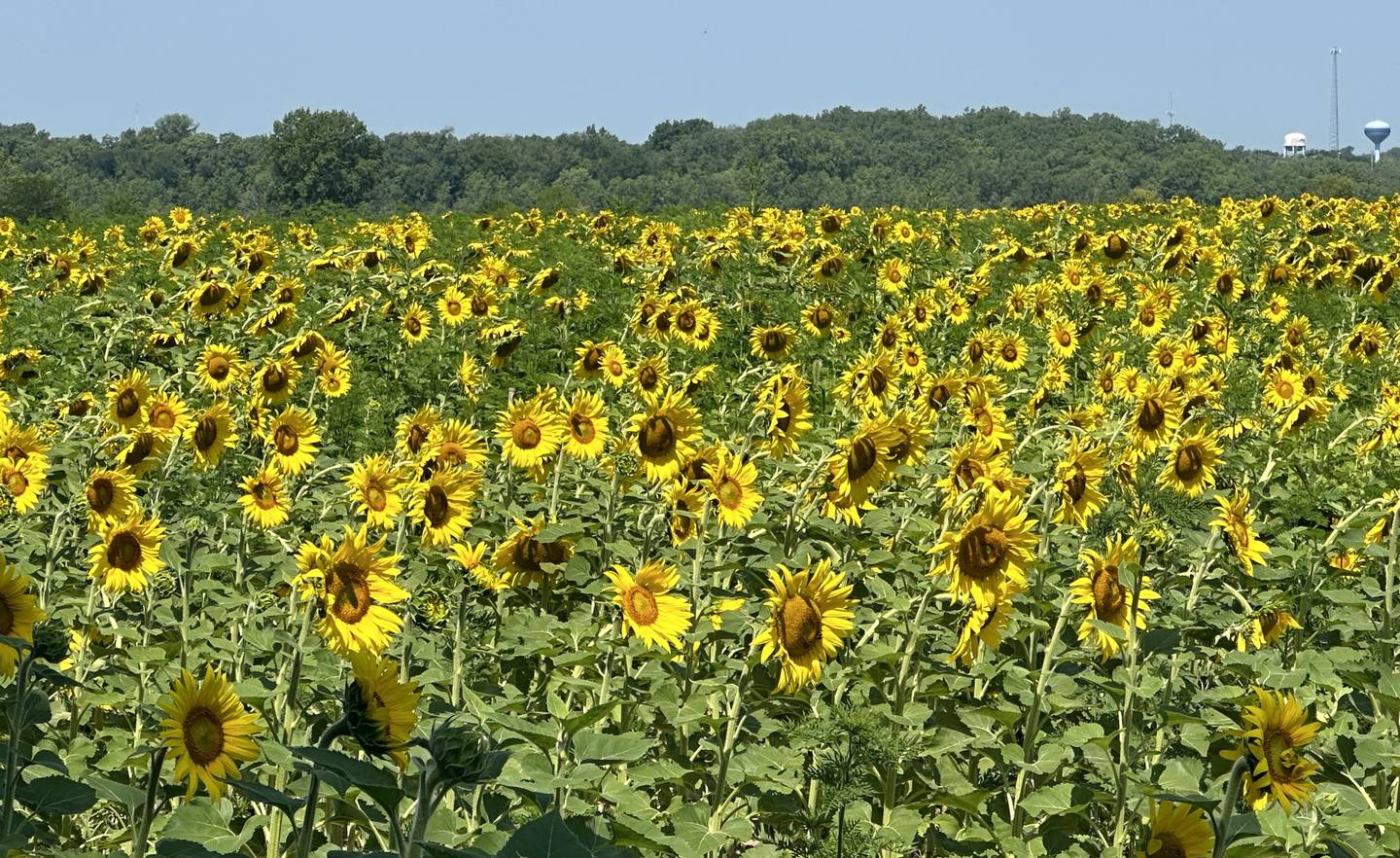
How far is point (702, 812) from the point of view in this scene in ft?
12.1

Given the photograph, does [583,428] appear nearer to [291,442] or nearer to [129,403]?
[291,442]

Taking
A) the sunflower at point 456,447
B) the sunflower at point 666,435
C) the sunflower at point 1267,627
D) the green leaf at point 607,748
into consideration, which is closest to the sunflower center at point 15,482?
the sunflower at point 456,447

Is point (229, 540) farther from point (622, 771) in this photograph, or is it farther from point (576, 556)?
point (622, 771)

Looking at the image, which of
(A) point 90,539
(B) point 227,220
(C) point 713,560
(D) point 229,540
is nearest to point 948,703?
(C) point 713,560

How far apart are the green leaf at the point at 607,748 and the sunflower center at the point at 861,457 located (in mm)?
1842

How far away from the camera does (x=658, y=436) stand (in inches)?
207

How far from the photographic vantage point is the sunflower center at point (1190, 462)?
5324 mm

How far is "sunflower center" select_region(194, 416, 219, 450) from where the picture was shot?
5652 mm

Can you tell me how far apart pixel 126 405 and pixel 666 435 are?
2426 millimetres

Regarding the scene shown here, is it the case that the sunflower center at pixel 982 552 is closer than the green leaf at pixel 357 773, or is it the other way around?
the green leaf at pixel 357 773

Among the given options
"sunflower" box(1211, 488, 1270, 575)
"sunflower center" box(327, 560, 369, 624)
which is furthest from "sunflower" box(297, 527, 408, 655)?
"sunflower" box(1211, 488, 1270, 575)

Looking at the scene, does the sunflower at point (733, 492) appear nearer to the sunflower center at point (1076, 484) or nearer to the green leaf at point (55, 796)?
the sunflower center at point (1076, 484)

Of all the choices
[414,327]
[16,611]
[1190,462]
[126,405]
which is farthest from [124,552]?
[414,327]

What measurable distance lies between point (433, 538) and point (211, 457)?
1.57m
